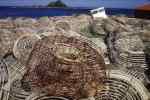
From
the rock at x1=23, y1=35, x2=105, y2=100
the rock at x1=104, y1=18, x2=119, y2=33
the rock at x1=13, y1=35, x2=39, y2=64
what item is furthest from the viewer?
the rock at x1=104, y1=18, x2=119, y2=33

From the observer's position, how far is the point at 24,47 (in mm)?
2707

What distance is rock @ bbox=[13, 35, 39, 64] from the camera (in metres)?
2.64

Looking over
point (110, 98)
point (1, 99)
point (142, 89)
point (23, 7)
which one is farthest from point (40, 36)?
point (23, 7)

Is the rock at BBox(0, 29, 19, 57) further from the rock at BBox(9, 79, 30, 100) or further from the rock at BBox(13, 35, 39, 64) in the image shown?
the rock at BBox(9, 79, 30, 100)

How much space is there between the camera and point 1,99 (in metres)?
2.57

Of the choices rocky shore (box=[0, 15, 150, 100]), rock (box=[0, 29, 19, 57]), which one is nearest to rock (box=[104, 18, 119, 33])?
rocky shore (box=[0, 15, 150, 100])

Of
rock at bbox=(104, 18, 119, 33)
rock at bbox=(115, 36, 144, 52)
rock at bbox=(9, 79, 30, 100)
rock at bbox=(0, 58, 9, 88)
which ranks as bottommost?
rock at bbox=(9, 79, 30, 100)

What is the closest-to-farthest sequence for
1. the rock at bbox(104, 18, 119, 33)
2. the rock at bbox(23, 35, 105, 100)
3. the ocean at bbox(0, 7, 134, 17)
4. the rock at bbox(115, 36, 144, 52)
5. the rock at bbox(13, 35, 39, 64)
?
1. the rock at bbox(23, 35, 105, 100)
2. the rock at bbox(13, 35, 39, 64)
3. the rock at bbox(115, 36, 144, 52)
4. the rock at bbox(104, 18, 119, 33)
5. the ocean at bbox(0, 7, 134, 17)

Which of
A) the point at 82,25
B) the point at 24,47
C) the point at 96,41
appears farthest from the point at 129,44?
the point at 24,47

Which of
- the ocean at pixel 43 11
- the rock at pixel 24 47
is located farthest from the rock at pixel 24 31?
Answer: the ocean at pixel 43 11

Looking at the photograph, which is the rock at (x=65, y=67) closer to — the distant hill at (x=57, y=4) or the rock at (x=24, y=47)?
the rock at (x=24, y=47)

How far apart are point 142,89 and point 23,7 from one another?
79.5 inches

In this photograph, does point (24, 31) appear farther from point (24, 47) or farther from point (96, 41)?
point (96, 41)

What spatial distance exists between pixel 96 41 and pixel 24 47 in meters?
0.63
